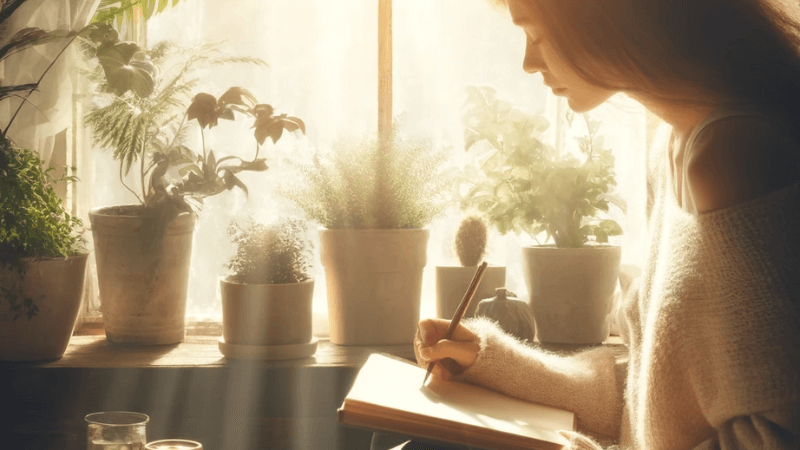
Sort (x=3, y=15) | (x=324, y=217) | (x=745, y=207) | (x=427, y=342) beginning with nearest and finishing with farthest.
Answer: (x=745, y=207) → (x=427, y=342) → (x=3, y=15) → (x=324, y=217)

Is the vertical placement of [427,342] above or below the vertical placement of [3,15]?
below

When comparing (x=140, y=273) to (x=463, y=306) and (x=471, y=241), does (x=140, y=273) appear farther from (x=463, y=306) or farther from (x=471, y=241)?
(x=463, y=306)

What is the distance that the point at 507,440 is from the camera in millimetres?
807

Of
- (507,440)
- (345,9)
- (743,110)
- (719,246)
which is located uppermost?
(345,9)

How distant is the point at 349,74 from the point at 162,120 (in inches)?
18.8

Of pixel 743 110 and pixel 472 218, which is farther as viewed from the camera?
Result: pixel 472 218

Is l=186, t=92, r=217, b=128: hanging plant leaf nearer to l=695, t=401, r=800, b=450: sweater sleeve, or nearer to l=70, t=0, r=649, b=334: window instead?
l=70, t=0, r=649, b=334: window

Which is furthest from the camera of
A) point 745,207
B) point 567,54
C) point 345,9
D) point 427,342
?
point 345,9

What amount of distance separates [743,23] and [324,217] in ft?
3.63

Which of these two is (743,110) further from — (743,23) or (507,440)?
(507,440)

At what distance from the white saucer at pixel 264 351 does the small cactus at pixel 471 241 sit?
0.41 meters

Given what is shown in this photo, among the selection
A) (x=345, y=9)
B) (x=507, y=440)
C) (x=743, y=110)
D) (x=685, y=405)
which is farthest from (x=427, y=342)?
(x=345, y=9)

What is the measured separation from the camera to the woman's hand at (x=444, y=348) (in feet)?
3.47

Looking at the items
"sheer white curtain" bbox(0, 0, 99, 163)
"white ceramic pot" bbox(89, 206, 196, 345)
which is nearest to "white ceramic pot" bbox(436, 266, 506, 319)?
"white ceramic pot" bbox(89, 206, 196, 345)
